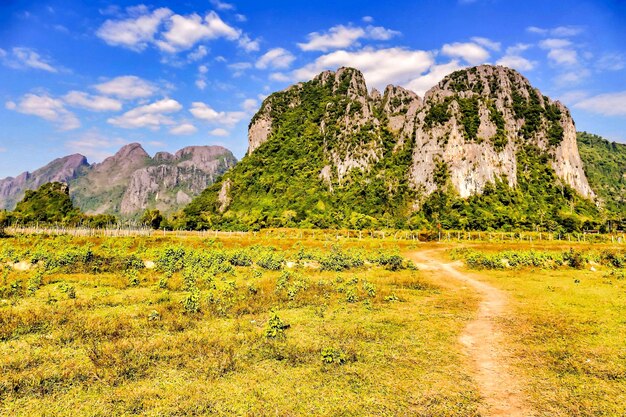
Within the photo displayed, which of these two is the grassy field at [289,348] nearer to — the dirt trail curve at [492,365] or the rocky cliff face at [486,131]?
the dirt trail curve at [492,365]

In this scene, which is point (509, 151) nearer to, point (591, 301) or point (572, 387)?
point (591, 301)

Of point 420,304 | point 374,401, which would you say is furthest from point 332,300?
point 374,401

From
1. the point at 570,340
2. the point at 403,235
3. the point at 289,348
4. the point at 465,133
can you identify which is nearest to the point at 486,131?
the point at 465,133

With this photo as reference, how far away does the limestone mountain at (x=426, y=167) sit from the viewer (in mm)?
134375

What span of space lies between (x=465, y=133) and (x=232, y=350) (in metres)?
163

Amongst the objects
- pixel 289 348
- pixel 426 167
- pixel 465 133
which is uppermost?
pixel 465 133

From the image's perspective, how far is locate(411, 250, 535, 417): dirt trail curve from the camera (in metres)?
9.18

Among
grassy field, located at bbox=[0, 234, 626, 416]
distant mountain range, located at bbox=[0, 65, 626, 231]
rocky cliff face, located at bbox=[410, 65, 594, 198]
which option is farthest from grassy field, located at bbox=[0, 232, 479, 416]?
rocky cliff face, located at bbox=[410, 65, 594, 198]

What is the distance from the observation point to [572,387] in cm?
1016

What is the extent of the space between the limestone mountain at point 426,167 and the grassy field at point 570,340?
88067 millimetres

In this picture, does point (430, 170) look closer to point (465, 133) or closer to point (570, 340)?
point (465, 133)

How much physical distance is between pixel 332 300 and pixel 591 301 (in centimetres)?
1629

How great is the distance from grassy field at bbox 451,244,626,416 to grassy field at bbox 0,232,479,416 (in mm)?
2291

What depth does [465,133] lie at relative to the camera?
502 ft
